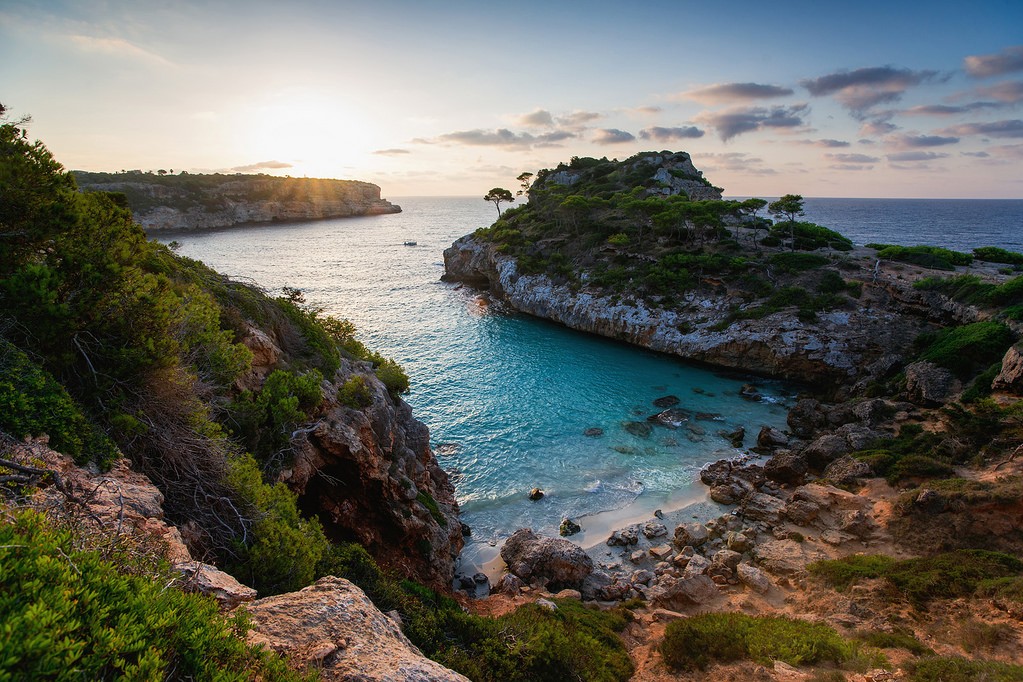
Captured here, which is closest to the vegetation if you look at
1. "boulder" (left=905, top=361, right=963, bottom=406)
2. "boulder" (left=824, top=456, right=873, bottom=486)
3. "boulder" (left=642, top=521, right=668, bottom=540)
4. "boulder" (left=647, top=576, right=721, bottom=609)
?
"boulder" (left=647, top=576, right=721, bottom=609)

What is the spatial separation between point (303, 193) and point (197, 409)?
15672 cm

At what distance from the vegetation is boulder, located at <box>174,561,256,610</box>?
15.7 m

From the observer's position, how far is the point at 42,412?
6219mm

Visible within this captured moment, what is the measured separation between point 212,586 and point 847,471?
2352 cm

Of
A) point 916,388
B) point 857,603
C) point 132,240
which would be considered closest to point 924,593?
point 857,603

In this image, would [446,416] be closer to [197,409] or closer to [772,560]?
[772,560]

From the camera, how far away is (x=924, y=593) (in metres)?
12.1

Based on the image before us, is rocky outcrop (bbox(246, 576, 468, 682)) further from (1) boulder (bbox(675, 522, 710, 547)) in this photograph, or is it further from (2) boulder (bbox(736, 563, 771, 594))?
(1) boulder (bbox(675, 522, 710, 547))

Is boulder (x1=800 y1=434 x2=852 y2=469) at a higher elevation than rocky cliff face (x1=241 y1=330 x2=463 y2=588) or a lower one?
lower

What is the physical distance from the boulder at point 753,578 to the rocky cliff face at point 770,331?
2154 centimetres

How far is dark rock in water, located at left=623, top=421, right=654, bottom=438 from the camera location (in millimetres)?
26891

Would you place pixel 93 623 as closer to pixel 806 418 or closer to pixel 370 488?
pixel 370 488

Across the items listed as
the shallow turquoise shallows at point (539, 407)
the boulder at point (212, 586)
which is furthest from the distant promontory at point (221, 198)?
the boulder at point (212, 586)

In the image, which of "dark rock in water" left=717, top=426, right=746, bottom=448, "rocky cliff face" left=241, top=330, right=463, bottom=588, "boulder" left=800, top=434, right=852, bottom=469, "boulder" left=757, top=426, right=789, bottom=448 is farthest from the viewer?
"dark rock in water" left=717, top=426, right=746, bottom=448
